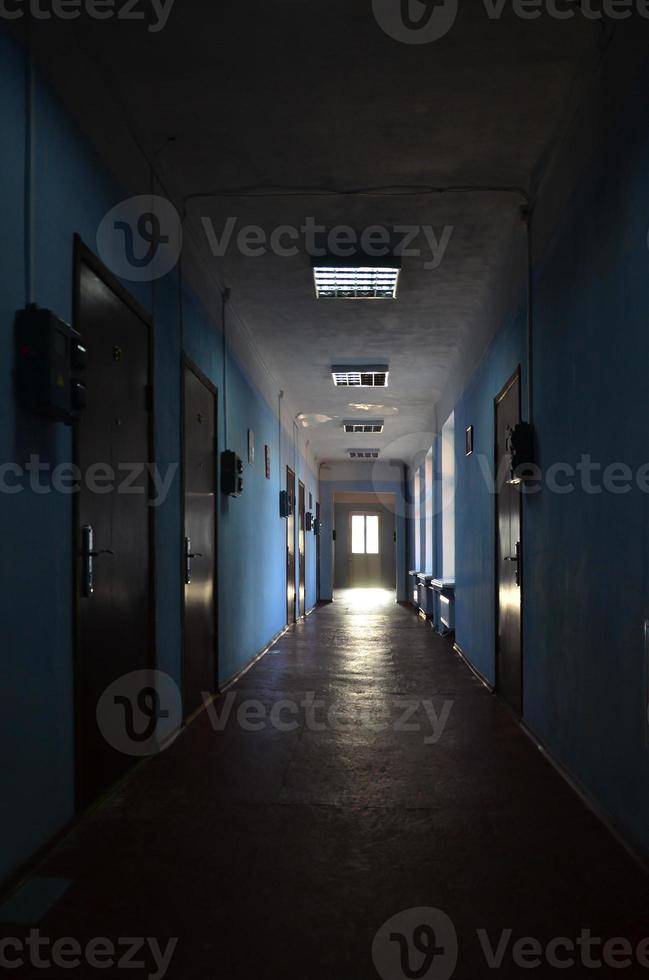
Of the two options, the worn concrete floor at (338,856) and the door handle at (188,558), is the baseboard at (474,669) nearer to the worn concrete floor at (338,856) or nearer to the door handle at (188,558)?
the worn concrete floor at (338,856)

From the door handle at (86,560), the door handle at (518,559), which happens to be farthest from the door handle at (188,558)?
the door handle at (518,559)

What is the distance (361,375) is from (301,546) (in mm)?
4635

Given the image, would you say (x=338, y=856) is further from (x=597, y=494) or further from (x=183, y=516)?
(x=183, y=516)

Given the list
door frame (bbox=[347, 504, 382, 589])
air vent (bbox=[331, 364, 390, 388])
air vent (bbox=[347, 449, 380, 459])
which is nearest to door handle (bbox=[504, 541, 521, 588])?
air vent (bbox=[331, 364, 390, 388])

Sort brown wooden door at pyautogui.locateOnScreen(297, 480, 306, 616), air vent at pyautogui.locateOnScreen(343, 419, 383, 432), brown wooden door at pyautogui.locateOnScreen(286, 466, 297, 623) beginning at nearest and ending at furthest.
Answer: brown wooden door at pyautogui.locateOnScreen(286, 466, 297, 623) → air vent at pyautogui.locateOnScreen(343, 419, 383, 432) → brown wooden door at pyautogui.locateOnScreen(297, 480, 306, 616)

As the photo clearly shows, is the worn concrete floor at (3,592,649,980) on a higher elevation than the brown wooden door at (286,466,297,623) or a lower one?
lower

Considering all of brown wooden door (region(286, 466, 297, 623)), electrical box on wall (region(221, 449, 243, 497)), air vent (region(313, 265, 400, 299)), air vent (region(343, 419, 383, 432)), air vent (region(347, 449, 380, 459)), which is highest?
air vent (region(313, 265, 400, 299))

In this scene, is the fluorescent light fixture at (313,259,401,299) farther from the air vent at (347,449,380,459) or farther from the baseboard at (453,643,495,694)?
the air vent at (347,449,380,459)

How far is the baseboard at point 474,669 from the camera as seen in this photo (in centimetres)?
556

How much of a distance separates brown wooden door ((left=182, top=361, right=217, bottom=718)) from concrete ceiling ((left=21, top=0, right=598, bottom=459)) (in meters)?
0.97

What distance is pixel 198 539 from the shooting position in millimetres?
4824

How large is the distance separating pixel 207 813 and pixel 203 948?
0.99 m

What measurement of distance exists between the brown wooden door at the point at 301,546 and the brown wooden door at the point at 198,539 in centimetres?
655

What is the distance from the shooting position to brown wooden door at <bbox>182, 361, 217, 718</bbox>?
448 centimetres
